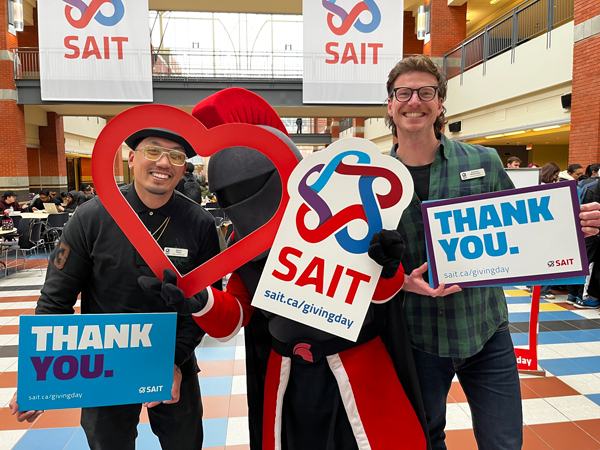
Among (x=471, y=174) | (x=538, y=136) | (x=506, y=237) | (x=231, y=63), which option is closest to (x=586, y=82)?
(x=538, y=136)

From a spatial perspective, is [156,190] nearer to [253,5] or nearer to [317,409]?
[317,409]

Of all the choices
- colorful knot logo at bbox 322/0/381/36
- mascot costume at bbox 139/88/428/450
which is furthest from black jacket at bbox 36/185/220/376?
colorful knot logo at bbox 322/0/381/36

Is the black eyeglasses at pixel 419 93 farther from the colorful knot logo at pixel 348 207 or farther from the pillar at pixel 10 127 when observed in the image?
the pillar at pixel 10 127

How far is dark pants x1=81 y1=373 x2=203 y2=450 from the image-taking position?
1.45 m

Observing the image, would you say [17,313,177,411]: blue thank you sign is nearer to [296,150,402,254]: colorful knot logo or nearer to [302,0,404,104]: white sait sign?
[296,150,402,254]: colorful knot logo

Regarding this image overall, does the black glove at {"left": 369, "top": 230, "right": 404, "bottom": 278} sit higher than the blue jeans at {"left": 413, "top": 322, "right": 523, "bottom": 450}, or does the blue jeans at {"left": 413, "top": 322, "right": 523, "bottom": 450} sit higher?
the black glove at {"left": 369, "top": 230, "right": 404, "bottom": 278}

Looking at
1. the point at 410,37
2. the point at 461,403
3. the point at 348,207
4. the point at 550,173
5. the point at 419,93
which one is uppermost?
the point at 410,37

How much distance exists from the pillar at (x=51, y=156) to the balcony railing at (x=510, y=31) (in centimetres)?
1481

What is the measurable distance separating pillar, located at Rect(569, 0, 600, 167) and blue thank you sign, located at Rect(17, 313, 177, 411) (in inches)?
334

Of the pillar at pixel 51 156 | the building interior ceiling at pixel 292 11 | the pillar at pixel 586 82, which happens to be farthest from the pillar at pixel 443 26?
the pillar at pixel 51 156

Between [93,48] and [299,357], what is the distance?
27.4 feet

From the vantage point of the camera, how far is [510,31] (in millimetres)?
9844

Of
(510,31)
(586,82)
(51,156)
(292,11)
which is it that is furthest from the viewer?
(51,156)

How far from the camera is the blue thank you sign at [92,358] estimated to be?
46.3 inches
